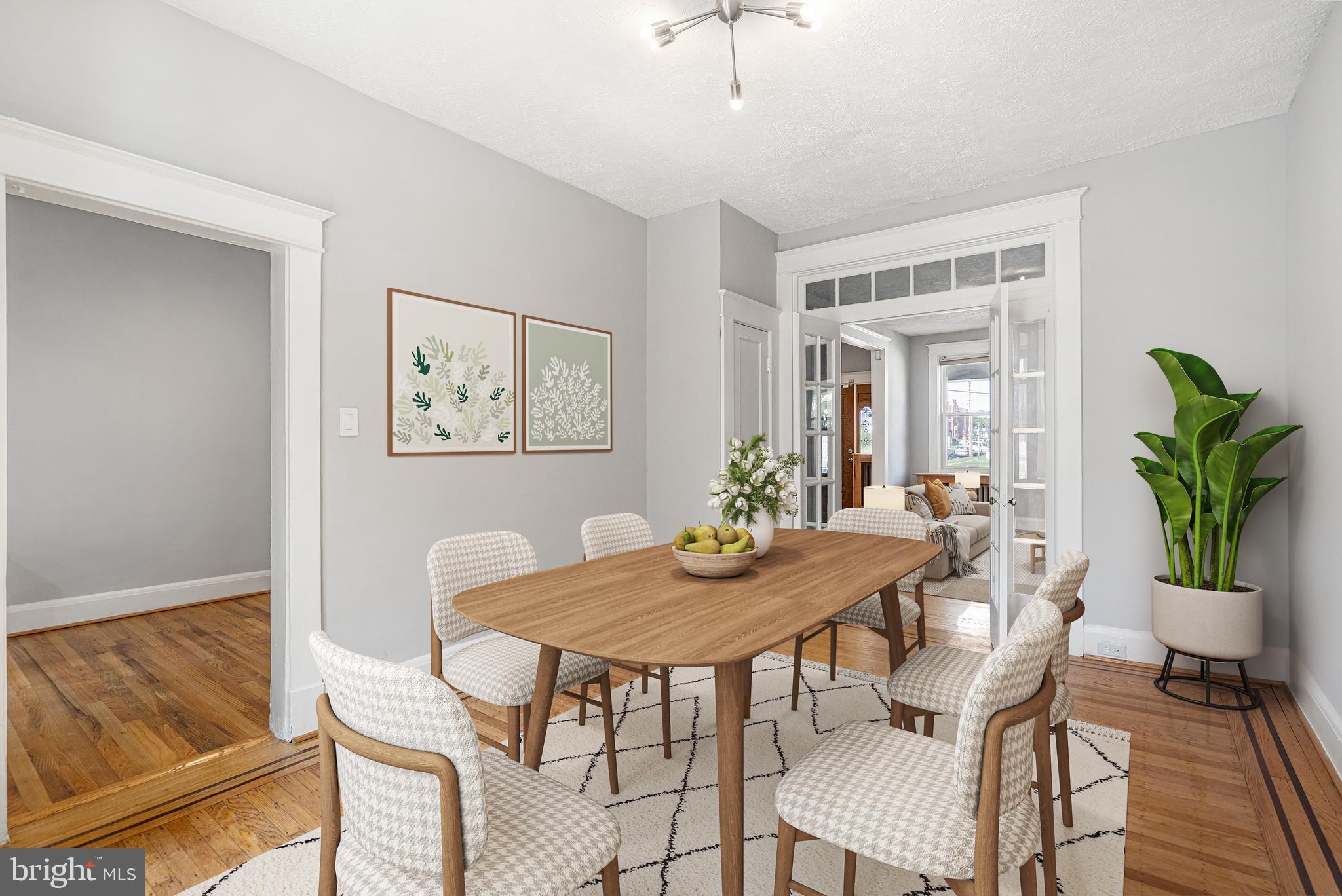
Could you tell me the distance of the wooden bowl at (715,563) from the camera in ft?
6.32

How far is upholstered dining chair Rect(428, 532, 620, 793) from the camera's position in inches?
76.9

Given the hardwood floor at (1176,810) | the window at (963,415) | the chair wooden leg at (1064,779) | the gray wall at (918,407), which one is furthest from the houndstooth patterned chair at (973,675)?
the window at (963,415)

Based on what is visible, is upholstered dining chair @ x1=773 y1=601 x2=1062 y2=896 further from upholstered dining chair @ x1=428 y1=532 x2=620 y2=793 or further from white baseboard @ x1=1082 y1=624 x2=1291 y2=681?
white baseboard @ x1=1082 y1=624 x2=1291 y2=681

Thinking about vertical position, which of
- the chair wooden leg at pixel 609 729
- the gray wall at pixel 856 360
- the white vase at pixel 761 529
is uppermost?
the gray wall at pixel 856 360

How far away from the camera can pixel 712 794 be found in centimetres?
221

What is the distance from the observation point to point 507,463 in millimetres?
3584

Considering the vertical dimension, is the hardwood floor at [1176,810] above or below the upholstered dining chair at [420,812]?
below

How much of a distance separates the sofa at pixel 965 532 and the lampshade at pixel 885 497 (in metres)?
0.30

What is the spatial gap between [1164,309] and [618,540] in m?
3.11

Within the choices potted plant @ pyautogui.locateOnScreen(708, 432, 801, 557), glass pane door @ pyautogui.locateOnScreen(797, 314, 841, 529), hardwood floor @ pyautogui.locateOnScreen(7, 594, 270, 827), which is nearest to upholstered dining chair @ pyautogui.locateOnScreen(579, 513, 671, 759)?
potted plant @ pyautogui.locateOnScreen(708, 432, 801, 557)

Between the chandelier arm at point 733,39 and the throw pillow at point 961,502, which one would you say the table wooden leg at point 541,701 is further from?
the throw pillow at point 961,502

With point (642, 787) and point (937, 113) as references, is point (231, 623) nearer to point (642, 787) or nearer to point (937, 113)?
point (642, 787)

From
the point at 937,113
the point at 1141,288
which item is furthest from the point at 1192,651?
the point at 937,113

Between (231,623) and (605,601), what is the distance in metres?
3.81
